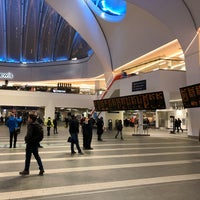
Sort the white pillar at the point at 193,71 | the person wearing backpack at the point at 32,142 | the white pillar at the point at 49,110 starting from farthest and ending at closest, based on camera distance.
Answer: the white pillar at the point at 49,110, the white pillar at the point at 193,71, the person wearing backpack at the point at 32,142

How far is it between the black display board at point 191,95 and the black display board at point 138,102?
2.03 metres

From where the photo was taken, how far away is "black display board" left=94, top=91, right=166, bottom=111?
1806cm

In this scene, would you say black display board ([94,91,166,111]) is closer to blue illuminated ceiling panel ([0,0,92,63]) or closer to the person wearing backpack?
the person wearing backpack

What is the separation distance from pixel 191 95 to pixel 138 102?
5.43 metres

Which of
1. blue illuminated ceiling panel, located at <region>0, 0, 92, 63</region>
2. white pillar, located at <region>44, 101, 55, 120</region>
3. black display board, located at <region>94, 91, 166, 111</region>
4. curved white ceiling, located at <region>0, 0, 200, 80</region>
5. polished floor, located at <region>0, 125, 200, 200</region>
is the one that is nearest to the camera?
polished floor, located at <region>0, 125, 200, 200</region>

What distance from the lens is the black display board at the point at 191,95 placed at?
1490 centimetres

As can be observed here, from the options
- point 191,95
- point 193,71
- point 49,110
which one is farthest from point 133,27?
point 49,110

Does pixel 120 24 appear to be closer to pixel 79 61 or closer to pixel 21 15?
pixel 79 61

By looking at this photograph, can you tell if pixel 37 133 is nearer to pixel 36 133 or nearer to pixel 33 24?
pixel 36 133

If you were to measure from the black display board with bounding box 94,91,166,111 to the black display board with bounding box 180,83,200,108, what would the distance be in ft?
6.65

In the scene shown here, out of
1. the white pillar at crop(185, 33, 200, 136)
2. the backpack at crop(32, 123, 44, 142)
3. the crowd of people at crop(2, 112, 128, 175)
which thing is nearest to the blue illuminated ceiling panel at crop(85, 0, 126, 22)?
the white pillar at crop(185, 33, 200, 136)

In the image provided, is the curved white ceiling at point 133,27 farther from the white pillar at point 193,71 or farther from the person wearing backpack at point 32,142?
the person wearing backpack at point 32,142

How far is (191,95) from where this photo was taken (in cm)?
1539

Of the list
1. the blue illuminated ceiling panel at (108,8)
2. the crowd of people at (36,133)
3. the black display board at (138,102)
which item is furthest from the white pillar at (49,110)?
the crowd of people at (36,133)
